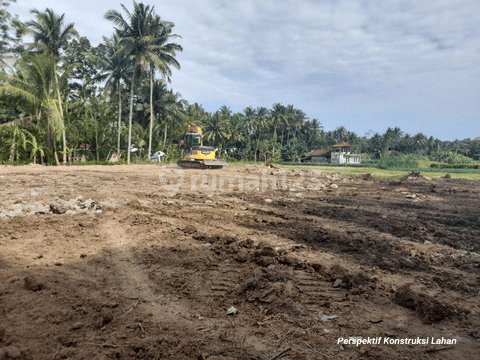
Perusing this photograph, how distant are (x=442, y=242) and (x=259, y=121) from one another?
61.2m

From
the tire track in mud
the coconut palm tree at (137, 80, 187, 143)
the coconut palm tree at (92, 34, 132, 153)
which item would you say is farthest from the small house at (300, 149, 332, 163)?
the tire track in mud

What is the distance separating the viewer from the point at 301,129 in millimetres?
77688

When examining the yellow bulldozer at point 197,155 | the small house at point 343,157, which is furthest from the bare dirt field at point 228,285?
the small house at point 343,157

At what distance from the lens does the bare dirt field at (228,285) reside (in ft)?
9.02

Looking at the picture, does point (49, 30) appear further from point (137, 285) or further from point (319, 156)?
point (319, 156)

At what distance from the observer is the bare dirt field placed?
2.75 metres

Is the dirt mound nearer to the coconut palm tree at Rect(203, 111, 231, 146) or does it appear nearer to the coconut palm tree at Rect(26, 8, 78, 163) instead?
the coconut palm tree at Rect(26, 8, 78, 163)

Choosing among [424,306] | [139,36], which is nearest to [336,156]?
[139,36]

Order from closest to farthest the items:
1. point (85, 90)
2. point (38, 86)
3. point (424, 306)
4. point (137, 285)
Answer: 1. point (424, 306)
2. point (137, 285)
3. point (38, 86)
4. point (85, 90)

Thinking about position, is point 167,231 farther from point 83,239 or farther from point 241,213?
point 241,213

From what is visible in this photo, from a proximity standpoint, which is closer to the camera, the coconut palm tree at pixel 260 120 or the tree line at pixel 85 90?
the tree line at pixel 85 90

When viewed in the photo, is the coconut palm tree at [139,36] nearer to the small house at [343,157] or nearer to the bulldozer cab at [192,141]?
the bulldozer cab at [192,141]

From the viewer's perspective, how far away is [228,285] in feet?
13.3

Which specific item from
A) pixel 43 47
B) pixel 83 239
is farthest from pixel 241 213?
pixel 43 47
